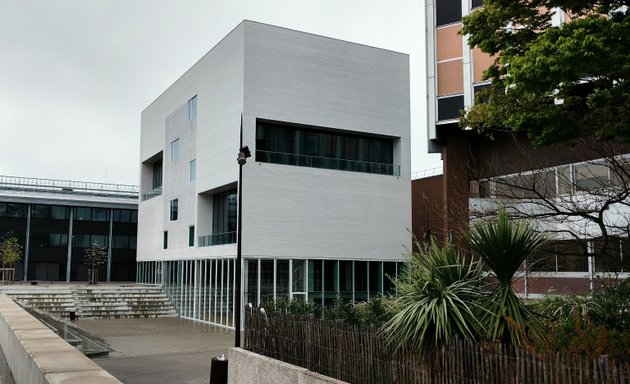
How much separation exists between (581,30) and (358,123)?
76.6 ft

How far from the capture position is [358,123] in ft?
101

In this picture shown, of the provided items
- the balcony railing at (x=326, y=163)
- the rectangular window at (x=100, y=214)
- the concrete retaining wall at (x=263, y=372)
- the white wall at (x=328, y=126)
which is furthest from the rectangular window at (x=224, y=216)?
the rectangular window at (x=100, y=214)

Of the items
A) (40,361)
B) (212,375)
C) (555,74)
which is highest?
(555,74)

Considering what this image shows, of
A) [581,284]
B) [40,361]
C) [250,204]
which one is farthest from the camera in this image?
[250,204]

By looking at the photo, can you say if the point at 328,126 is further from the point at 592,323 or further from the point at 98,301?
the point at 592,323

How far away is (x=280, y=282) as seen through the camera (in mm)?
27734

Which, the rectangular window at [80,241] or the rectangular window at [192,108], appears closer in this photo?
the rectangular window at [192,108]

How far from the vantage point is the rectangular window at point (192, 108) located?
3460 cm

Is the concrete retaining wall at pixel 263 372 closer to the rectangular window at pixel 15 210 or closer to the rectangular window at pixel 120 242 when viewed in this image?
the rectangular window at pixel 15 210

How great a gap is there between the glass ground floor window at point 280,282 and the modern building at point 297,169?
0.18ft

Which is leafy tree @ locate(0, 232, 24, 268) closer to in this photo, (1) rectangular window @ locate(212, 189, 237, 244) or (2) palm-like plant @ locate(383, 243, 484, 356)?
(1) rectangular window @ locate(212, 189, 237, 244)

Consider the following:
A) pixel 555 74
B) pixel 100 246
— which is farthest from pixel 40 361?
pixel 100 246

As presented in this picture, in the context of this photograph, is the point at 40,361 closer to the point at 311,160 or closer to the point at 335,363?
the point at 335,363

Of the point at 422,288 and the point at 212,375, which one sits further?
the point at 212,375
